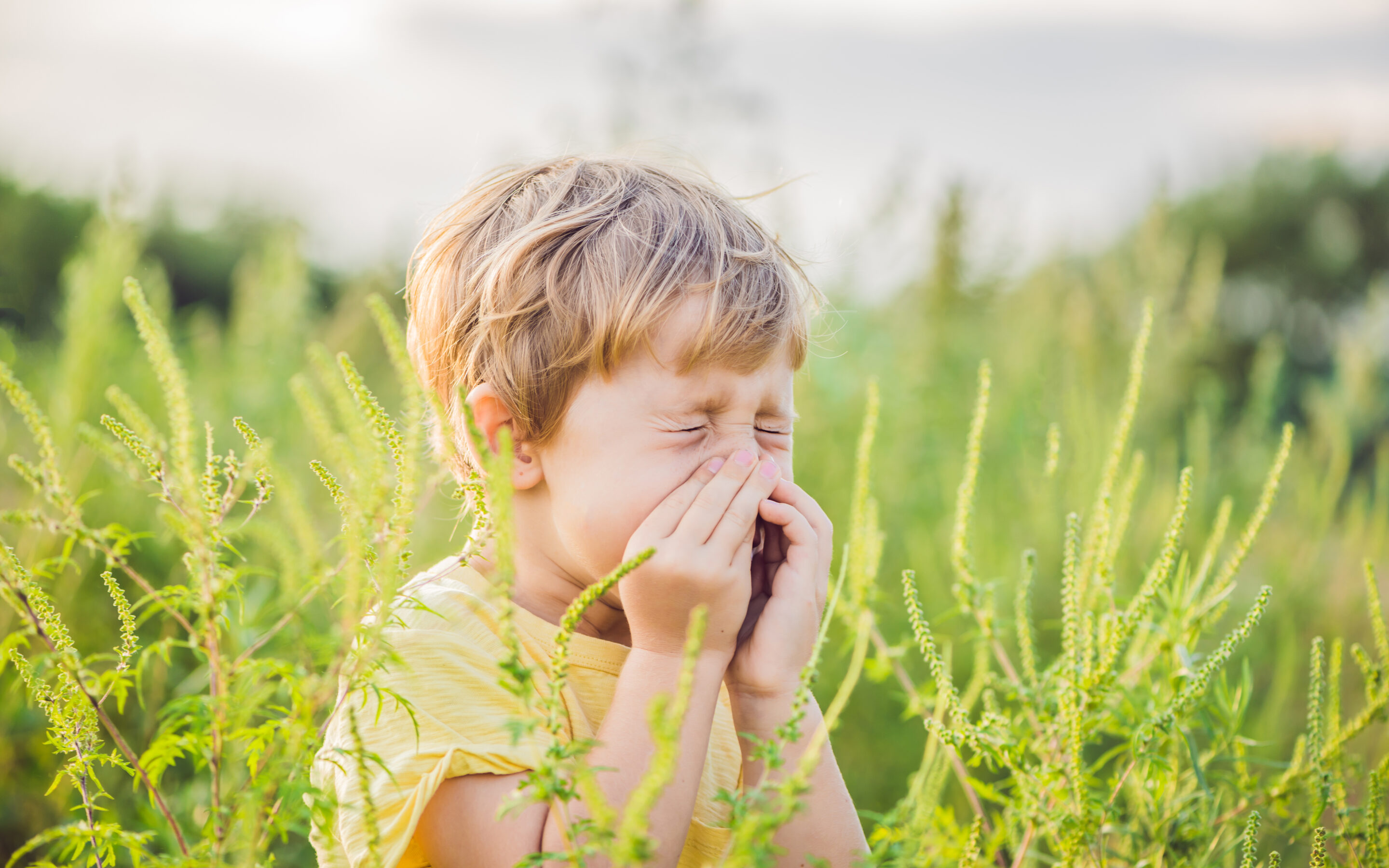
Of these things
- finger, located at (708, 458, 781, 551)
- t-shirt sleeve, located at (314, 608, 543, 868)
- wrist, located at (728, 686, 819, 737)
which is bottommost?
wrist, located at (728, 686, 819, 737)

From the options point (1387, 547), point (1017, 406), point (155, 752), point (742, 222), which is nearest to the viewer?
point (155, 752)

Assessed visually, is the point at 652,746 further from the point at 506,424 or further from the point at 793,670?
the point at 506,424

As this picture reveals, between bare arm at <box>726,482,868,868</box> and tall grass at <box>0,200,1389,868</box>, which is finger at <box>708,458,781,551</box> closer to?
bare arm at <box>726,482,868,868</box>

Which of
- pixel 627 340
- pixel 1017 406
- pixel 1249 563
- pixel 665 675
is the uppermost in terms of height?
pixel 627 340

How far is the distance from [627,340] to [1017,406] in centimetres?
288

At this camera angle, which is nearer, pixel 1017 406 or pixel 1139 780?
pixel 1139 780

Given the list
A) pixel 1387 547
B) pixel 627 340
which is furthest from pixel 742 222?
pixel 1387 547

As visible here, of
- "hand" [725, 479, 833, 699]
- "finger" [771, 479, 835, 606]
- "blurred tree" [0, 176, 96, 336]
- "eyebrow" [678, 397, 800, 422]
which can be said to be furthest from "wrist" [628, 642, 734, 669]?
"blurred tree" [0, 176, 96, 336]

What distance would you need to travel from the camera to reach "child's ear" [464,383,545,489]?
5.52 feet

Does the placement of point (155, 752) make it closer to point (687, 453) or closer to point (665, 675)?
point (665, 675)

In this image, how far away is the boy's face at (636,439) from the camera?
5.16ft

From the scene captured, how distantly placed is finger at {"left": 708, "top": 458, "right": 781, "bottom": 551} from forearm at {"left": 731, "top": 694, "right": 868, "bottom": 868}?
282 millimetres

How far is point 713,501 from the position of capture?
154cm

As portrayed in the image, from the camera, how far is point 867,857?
102 centimetres
